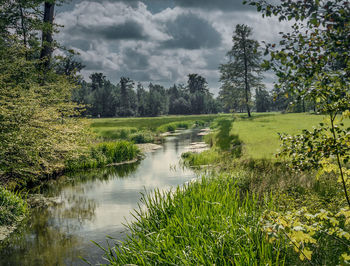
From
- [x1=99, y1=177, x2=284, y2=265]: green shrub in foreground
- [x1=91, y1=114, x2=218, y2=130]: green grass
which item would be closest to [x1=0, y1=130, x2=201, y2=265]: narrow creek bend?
[x1=99, y1=177, x2=284, y2=265]: green shrub in foreground

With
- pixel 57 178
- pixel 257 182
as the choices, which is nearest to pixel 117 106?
pixel 57 178

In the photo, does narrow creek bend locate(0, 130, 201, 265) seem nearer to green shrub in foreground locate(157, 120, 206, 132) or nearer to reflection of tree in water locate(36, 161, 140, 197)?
reflection of tree in water locate(36, 161, 140, 197)

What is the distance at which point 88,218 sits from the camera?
9.56m

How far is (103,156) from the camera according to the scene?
1870 centimetres

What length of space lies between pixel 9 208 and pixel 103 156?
9791mm

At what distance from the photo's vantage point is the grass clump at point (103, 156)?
675 inches

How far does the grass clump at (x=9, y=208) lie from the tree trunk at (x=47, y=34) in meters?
10.4

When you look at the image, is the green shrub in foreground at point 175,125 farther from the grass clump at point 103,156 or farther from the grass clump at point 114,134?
the grass clump at point 103,156

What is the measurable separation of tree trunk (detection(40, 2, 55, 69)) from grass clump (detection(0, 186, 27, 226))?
409 inches

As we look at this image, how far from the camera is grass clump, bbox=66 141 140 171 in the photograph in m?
17.2

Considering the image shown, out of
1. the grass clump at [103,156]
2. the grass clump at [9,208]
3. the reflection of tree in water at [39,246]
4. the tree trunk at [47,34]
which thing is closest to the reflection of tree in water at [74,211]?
the reflection of tree in water at [39,246]

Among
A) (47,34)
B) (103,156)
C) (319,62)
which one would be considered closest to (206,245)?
(319,62)

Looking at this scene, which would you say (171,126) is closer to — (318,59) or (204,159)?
(204,159)

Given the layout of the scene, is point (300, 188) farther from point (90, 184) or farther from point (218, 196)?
point (90, 184)
